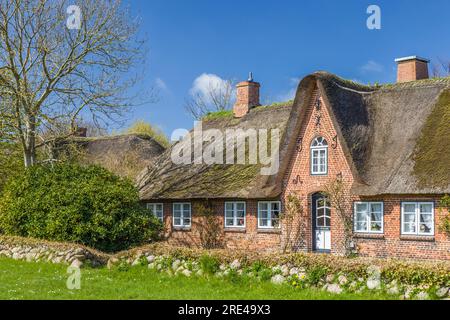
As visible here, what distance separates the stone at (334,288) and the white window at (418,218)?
322 inches

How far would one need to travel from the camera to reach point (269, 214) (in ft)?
82.6

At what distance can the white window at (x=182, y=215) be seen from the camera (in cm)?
2800

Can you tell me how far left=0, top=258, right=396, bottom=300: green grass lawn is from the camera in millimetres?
13508

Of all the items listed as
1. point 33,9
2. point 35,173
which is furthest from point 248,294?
point 33,9

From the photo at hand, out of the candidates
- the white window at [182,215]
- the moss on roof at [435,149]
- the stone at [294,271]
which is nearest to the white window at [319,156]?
the moss on roof at [435,149]

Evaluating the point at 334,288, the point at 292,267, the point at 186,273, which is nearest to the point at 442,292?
the point at 334,288

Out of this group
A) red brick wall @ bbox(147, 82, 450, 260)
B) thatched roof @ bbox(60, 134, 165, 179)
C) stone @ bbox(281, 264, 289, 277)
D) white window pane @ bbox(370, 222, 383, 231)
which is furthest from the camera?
thatched roof @ bbox(60, 134, 165, 179)

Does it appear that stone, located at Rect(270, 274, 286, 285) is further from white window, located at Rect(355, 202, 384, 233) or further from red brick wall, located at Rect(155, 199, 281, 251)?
red brick wall, located at Rect(155, 199, 281, 251)

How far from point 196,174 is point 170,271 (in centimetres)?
1180

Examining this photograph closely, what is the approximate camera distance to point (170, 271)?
55.6 ft

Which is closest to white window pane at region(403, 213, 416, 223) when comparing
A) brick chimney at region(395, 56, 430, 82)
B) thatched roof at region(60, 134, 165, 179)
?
brick chimney at region(395, 56, 430, 82)

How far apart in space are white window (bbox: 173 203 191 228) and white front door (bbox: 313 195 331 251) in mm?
6188

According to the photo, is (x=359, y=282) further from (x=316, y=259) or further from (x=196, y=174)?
(x=196, y=174)

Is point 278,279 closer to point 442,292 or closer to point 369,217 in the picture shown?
point 442,292
